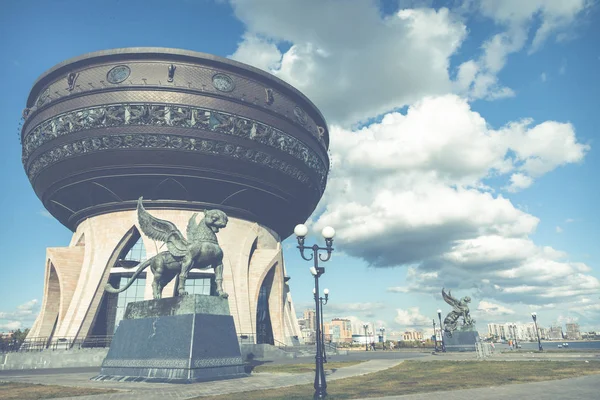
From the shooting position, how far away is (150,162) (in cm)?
3203

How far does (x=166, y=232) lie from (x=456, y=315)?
2742 centimetres

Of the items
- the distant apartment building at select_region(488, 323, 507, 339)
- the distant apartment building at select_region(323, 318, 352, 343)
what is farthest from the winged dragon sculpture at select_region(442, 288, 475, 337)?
the distant apartment building at select_region(488, 323, 507, 339)

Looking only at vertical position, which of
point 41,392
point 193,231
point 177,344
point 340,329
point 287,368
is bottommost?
point 287,368

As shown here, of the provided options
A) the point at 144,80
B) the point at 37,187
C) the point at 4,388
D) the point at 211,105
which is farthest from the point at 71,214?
the point at 4,388

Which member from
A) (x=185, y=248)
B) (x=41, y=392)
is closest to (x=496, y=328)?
(x=185, y=248)

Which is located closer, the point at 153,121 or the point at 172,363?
the point at 172,363

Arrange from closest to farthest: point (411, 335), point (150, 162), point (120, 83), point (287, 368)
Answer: point (287, 368) < point (120, 83) < point (150, 162) < point (411, 335)

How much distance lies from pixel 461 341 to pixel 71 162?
35.3 metres

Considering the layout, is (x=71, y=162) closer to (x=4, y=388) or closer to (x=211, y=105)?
(x=211, y=105)

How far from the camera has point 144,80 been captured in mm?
31438

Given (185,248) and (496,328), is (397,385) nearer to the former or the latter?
(185,248)

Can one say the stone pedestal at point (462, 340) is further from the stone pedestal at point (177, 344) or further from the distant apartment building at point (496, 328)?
the distant apartment building at point (496, 328)

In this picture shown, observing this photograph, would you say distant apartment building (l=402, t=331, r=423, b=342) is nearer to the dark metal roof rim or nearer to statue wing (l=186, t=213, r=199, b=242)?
the dark metal roof rim

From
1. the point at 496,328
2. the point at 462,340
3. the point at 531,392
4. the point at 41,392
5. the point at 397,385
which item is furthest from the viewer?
the point at 496,328
